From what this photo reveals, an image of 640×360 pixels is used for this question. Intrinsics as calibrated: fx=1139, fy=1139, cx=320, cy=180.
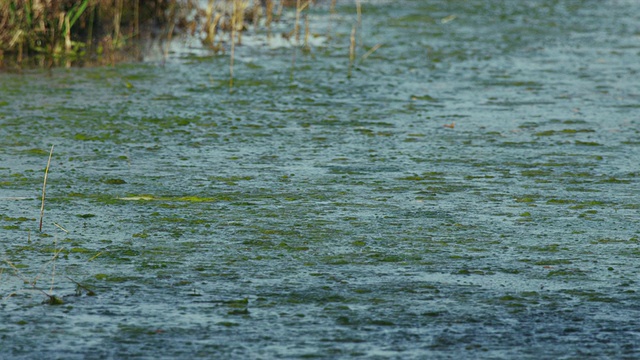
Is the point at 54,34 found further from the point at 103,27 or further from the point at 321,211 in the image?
the point at 321,211

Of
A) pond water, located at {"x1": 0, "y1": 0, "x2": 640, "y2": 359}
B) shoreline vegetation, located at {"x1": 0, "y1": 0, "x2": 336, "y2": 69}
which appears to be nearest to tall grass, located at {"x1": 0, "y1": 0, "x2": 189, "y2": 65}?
shoreline vegetation, located at {"x1": 0, "y1": 0, "x2": 336, "y2": 69}

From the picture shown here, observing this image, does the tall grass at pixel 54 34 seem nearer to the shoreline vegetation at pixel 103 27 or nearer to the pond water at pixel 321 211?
the shoreline vegetation at pixel 103 27

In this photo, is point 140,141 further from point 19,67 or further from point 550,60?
point 550,60

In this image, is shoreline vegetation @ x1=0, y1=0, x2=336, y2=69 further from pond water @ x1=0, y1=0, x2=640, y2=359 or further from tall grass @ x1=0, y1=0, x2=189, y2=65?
pond water @ x1=0, y1=0, x2=640, y2=359

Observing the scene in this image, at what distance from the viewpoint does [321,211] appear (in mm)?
3975

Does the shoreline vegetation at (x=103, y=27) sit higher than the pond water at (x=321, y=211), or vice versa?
the shoreline vegetation at (x=103, y=27)

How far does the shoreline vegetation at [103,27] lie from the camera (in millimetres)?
7621

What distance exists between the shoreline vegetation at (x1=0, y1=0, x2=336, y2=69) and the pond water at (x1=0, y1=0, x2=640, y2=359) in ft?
1.95

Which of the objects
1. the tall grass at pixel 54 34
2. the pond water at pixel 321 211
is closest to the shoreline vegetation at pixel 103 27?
the tall grass at pixel 54 34

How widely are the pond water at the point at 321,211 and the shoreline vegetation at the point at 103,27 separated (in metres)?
0.59

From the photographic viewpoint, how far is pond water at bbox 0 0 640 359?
2777 mm

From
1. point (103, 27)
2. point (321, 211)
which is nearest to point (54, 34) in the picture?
point (103, 27)

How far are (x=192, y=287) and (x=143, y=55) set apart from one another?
17.3 feet

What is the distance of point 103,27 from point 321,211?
6.00 m
